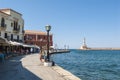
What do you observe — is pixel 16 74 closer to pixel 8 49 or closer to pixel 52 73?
pixel 52 73

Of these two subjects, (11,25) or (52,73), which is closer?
(52,73)

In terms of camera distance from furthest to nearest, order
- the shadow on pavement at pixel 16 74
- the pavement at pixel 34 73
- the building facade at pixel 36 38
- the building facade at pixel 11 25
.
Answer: the building facade at pixel 36 38 < the building facade at pixel 11 25 < the pavement at pixel 34 73 < the shadow on pavement at pixel 16 74

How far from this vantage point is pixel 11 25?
53.0 metres

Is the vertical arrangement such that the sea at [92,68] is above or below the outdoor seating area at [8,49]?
below

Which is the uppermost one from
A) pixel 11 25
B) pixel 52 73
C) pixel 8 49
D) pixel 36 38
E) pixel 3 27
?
pixel 11 25

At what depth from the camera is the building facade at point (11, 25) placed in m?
47.8

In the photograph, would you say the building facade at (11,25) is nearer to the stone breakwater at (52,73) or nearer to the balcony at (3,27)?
the balcony at (3,27)

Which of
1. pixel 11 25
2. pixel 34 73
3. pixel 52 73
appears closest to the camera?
pixel 34 73

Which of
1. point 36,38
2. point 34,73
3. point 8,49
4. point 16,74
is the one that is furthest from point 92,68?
point 36,38

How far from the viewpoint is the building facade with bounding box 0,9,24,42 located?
4778 cm

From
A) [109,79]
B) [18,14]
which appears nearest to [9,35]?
[18,14]

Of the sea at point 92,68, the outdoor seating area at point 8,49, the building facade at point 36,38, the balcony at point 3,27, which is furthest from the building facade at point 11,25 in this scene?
the building facade at point 36,38

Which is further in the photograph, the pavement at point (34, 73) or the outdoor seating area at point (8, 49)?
the outdoor seating area at point (8, 49)

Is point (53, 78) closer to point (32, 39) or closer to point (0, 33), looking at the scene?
point (0, 33)
